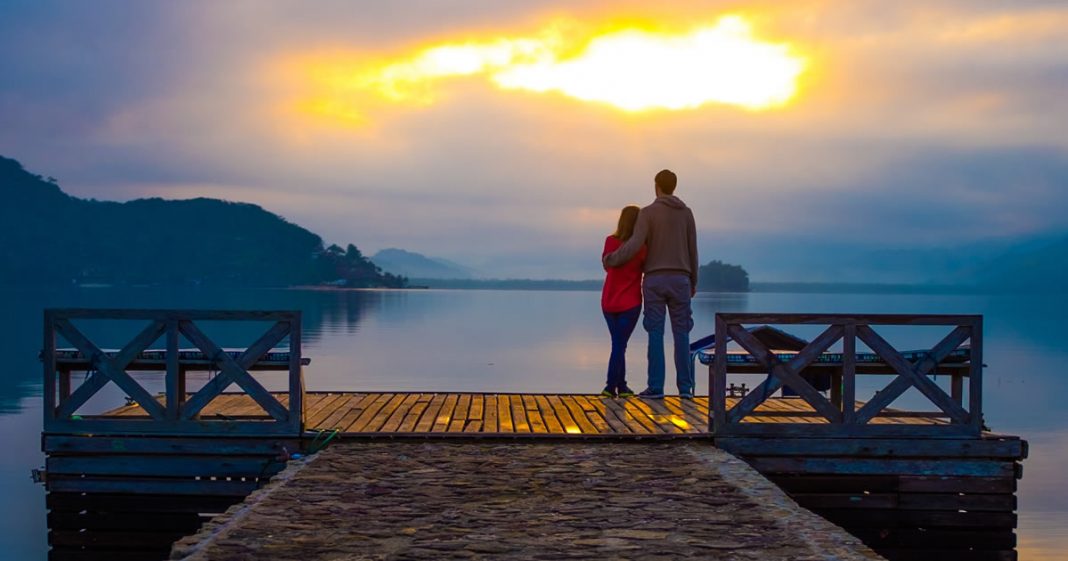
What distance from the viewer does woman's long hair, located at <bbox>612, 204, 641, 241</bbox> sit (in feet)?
41.5

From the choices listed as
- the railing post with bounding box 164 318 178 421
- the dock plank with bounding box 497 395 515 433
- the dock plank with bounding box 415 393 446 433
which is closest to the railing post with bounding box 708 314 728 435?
the dock plank with bounding box 497 395 515 433

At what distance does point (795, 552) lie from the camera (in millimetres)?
6227

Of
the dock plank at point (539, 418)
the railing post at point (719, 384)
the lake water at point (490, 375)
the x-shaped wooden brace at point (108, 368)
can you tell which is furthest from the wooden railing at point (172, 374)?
the lake water at point (490, 375)

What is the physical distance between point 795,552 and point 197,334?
5.84 m

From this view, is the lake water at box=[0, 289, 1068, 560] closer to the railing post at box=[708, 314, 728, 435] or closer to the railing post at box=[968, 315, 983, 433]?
the railing post at box=[968, 315, 983, 433]

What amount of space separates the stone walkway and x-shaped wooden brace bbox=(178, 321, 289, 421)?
81cm

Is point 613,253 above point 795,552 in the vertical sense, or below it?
above

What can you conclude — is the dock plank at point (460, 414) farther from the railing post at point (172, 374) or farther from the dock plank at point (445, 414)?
the railing post at point (172, 374)

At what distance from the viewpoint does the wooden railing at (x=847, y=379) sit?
9.58m

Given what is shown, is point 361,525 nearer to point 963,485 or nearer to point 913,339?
point 963,485

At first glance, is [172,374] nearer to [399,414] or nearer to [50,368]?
[50,368]

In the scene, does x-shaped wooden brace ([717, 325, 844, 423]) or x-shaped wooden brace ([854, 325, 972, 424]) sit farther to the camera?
x-shaped wooden brace ([854, 325, 972, 424])

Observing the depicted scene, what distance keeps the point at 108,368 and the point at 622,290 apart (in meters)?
6.00

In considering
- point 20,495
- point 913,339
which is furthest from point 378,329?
point 20,495
